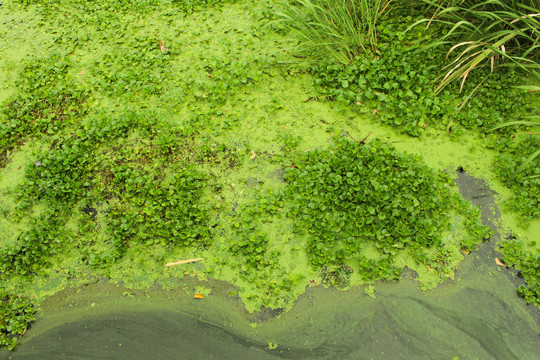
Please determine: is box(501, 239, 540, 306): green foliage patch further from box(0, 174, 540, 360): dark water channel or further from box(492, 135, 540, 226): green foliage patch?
box(492, 135, 540, 226): green foliage patch

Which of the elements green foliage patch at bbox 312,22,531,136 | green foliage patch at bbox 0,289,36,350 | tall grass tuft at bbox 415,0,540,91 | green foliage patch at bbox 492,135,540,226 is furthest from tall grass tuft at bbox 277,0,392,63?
green foliage patch at bbox 0,289,36,350

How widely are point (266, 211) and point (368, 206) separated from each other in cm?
78

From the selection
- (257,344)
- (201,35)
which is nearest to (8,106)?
(201,35)

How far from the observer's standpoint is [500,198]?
2.57 m

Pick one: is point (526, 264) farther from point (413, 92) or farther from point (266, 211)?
point (266, 211)

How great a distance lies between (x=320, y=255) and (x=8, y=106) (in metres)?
3.47

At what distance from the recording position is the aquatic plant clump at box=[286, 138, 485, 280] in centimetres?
237

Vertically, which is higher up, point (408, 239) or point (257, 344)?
point (408, 239)

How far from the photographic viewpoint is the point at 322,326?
2.19 m

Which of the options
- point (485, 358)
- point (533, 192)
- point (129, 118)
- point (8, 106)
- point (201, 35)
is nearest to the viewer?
point (485, 358)

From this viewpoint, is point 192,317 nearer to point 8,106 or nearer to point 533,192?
point 533,192

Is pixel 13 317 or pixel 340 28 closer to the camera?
pixel 13 317

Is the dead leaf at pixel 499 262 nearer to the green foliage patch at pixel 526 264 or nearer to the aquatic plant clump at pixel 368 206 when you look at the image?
the green foliage patch at pixel 526 264

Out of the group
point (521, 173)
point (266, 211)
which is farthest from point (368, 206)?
point (521, 173)
